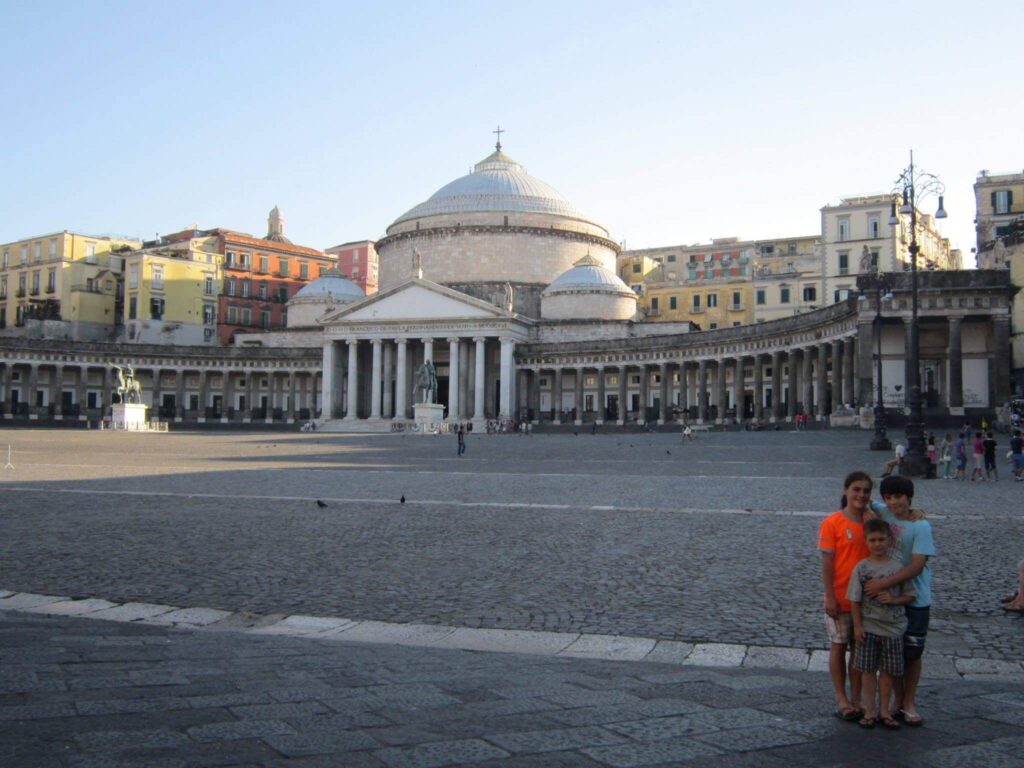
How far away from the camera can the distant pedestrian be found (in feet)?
82.7

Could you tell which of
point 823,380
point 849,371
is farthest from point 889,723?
point 823,380

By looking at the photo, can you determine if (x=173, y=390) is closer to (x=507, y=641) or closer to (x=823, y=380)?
(x=823, y=380)

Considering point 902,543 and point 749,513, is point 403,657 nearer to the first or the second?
point 902,543

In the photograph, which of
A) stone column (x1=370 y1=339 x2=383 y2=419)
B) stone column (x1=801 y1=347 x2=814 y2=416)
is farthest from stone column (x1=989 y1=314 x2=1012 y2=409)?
stone column (x1=370 y1=339 x2=383 y2=419)

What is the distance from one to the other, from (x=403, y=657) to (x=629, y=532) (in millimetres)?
7812

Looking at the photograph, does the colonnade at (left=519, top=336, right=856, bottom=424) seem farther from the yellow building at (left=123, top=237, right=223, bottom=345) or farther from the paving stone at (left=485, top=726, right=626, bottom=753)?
the paving stone at (left=485, top=726, right=626, bottom=753)

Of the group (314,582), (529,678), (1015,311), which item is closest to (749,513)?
(314,582)

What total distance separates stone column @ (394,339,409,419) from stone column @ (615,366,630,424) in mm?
18029

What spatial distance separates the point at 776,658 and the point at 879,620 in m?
Result: 1.99

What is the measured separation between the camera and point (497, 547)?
44.9ft

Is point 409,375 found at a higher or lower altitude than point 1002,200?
lower

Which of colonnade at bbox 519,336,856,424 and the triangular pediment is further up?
the triangular pediment

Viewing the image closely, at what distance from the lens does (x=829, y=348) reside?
58906 millimetres

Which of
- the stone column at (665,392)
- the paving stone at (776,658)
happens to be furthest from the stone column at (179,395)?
the paving stone at (776,658)
